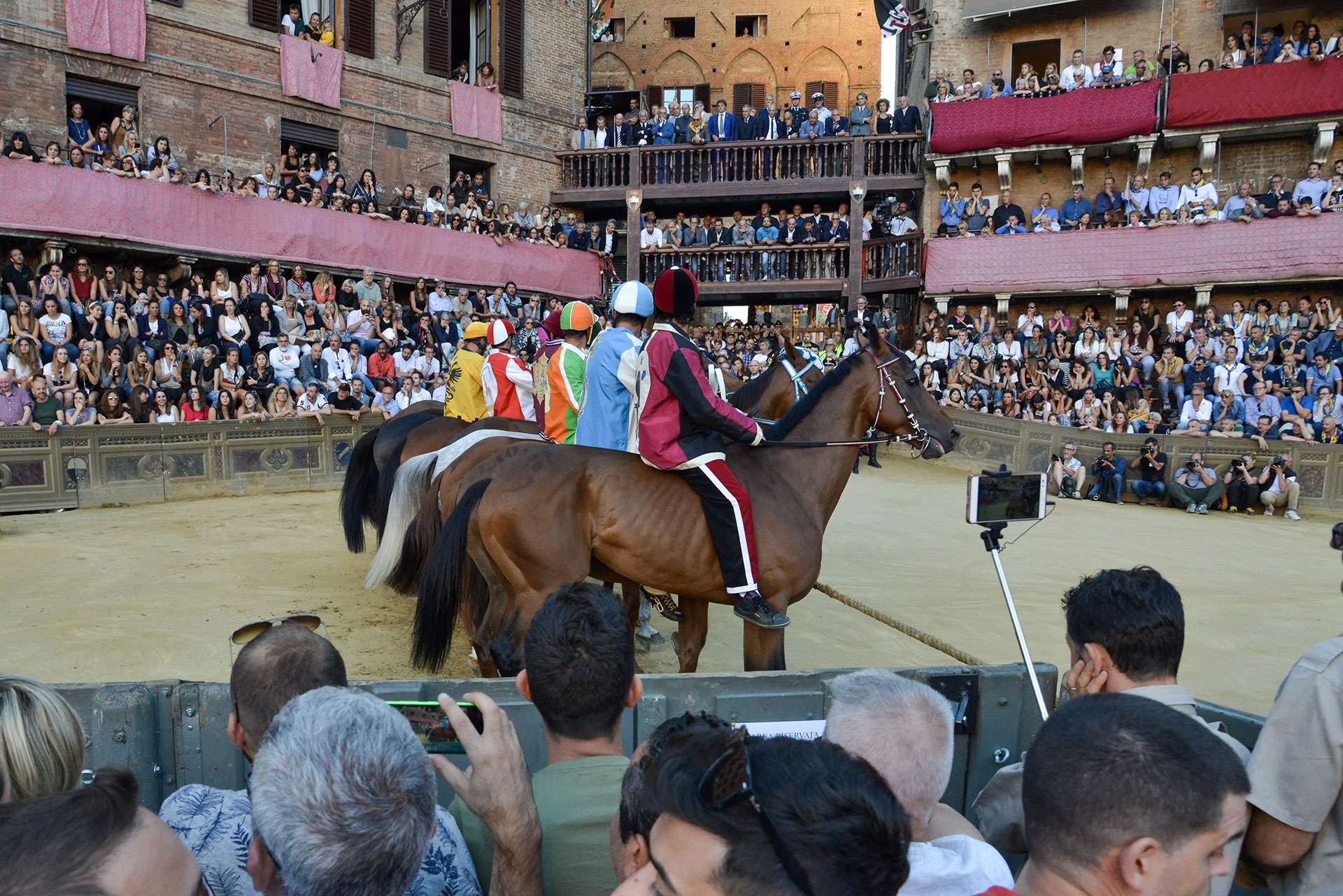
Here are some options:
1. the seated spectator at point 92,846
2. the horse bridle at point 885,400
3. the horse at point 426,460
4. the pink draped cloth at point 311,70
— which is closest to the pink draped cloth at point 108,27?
the pink draped cloth at point 311,70

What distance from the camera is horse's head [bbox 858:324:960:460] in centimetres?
598

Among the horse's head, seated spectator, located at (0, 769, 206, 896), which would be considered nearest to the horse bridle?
the horse's head

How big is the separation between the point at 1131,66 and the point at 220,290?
20.7m

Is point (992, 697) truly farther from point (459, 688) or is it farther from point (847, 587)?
point (847, 587)

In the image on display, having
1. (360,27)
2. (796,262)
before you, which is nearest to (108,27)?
(360,27)

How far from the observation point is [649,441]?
5.07 m

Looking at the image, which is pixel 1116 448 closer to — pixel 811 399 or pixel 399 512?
pixel 811 399

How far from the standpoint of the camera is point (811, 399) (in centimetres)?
580

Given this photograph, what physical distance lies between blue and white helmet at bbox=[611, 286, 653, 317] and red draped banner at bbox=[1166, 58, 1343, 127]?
66.7 ft

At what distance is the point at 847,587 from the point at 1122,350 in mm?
13079

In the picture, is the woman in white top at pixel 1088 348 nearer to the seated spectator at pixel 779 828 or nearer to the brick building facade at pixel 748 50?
the seated spectator at pixel 779 828

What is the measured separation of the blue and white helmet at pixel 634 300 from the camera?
584 cm

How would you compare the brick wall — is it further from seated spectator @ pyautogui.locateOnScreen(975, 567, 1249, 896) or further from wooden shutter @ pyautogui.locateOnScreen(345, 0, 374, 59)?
seated spectator @ pyautogui.locateOnScreen(975, 567, 1249, 896)

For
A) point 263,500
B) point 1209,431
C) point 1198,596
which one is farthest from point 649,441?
point 1209,431
